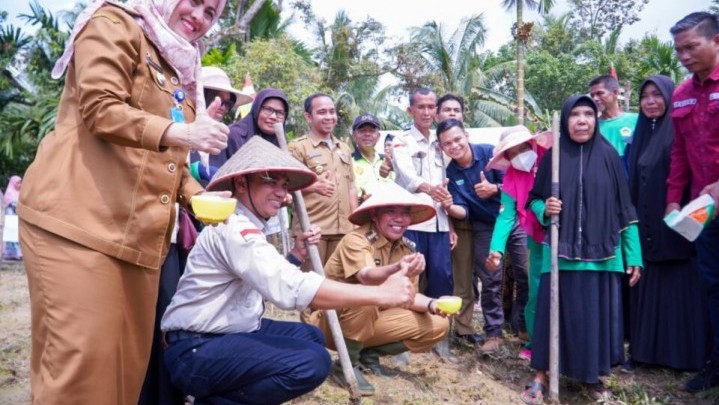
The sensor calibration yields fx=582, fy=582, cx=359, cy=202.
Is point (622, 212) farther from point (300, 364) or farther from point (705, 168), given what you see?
point (300, 364)

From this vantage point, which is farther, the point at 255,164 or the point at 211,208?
the point at 255,164

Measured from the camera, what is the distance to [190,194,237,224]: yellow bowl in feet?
6.55

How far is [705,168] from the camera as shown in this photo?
149 inches

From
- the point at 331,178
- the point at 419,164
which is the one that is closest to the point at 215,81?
the point at 331,178

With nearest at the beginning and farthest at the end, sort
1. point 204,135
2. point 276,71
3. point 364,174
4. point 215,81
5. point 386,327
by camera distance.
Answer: point 204,135 → point 386,327 → point 215,81 → point 364,174 → point 276,71

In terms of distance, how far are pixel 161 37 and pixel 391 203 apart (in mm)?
1896

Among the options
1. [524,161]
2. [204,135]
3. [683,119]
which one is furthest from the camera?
[524,161]

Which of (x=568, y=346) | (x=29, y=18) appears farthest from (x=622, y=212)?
(x=29, y=18)

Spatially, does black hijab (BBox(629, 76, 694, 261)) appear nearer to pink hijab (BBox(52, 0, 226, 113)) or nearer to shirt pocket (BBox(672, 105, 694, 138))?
shirt pocket (BBox(672, 105, 694, 138))

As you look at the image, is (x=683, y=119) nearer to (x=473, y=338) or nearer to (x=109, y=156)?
(x=473, y=338)

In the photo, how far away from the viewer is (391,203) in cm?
365

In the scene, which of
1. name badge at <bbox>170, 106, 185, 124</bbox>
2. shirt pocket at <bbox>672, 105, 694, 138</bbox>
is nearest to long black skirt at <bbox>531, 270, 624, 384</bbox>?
shirt pocket at <bbox>672, 105, 694, 138</bbox>

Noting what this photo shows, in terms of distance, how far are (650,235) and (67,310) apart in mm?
3974

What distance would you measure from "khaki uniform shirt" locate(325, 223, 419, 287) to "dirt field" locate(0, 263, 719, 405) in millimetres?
751
